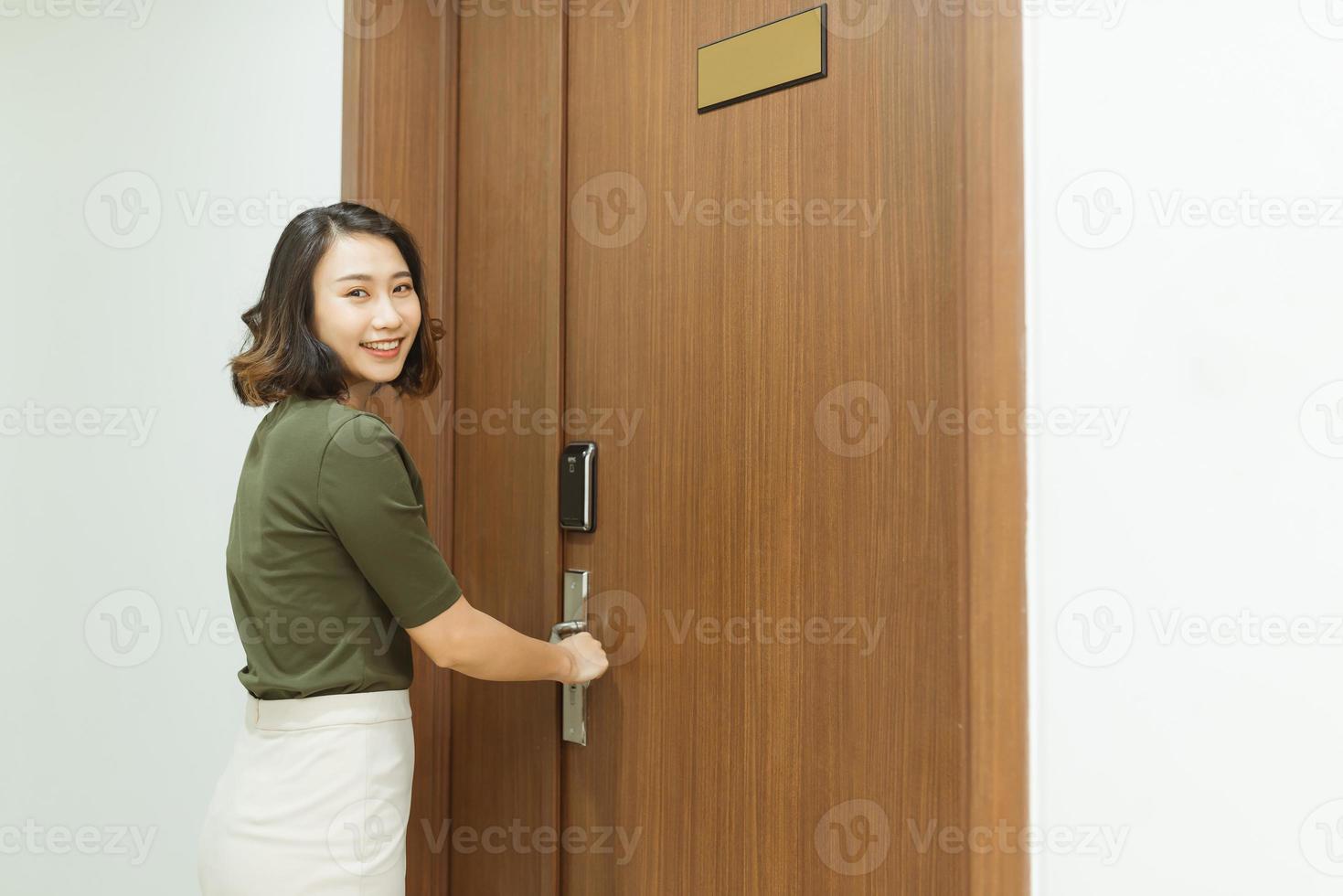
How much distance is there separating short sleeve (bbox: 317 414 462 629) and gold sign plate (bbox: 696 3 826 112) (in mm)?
606

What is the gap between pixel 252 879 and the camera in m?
0.98

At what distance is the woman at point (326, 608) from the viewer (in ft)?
3.23

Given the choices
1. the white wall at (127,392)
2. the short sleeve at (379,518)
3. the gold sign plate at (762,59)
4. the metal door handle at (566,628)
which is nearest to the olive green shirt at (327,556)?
the short sleeve at (379,518)

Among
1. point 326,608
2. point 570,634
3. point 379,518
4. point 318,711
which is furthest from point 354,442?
point 570,634

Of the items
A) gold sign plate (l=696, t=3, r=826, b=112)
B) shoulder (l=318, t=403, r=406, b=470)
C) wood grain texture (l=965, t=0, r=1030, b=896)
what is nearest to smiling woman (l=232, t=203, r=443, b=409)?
shoulder (l=318, t=403, r=406, b=470)

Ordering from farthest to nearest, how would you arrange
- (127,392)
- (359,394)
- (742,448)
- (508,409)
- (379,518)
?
(127,392), (508,409), (359,394), (742,448), (379,518)

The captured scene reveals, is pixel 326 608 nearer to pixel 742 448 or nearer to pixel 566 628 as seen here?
pixel 566 628

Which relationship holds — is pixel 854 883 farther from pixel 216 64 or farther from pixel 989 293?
pixel 216 64

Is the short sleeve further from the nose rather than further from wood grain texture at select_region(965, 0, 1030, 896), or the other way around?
wood grain texture at select_region(965, 0, 1030, 896)

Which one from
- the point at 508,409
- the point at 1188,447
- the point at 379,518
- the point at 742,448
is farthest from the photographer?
the point at 508,409

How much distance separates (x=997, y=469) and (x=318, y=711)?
807 mm

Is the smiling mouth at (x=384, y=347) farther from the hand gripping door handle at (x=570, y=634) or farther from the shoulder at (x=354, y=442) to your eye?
the hand gripping door handle at (x=570, y=634)

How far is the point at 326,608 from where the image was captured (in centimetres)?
102

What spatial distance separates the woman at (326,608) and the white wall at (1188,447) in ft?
2.18
